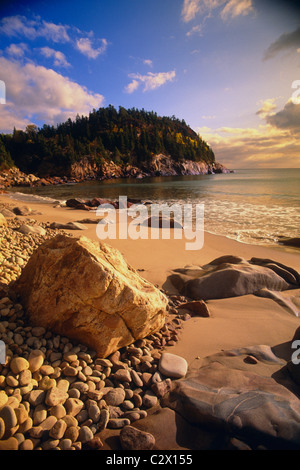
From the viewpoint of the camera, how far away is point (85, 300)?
220 centimetres

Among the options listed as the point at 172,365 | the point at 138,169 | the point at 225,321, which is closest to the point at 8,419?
the point at 172,365

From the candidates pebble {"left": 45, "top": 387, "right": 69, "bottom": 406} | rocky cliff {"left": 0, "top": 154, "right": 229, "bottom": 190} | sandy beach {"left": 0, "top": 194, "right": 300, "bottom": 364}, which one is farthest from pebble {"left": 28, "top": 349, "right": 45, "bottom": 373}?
rocky cliff {"left": 0, "top": 154, "right": 229, "bottom": 190}

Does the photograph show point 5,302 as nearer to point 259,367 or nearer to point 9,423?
point 9,423

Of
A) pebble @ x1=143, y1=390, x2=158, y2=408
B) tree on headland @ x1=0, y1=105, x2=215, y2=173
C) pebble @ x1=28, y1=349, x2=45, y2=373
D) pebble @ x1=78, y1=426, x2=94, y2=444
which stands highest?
tree on headland @ x1=0, y1=105, x2=215, y2=173

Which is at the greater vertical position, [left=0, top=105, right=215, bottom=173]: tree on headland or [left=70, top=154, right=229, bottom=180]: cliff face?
[left=0, top=105, right=215, bottom=173]: tree on headland

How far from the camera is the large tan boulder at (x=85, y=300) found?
2.21 meters

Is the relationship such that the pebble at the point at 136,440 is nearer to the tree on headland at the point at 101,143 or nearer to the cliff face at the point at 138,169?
the tree on headland at the point at 101,143

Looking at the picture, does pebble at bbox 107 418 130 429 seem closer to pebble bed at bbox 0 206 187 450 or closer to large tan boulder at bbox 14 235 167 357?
pebble bed at bbox 0 206 187 450

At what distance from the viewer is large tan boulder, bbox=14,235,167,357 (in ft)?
7.23

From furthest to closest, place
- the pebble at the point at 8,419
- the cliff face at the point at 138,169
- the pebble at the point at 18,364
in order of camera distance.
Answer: the cliff face at the point at 138,169, the pebble at the point at 18,364, the pebble at the point at 8,419

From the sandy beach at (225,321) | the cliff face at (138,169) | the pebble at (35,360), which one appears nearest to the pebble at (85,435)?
the pebble at (35,360)

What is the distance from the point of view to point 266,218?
11227 millimetres

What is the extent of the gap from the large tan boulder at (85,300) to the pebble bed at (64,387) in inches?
4.9

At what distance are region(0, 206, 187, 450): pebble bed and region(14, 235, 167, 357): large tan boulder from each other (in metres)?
0.12
